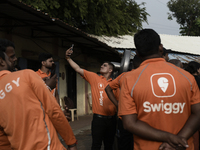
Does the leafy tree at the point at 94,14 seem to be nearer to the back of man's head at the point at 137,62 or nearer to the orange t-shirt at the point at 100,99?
the orange t-shirt at the point at 100,99

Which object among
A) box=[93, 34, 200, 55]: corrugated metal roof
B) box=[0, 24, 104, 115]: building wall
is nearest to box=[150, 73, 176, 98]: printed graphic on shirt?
box=[0, 24, 104, 115]: building wall

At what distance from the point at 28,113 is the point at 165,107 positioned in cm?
99

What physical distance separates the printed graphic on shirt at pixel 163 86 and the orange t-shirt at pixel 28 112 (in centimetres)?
73

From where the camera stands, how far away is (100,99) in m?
4.82

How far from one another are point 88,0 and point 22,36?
5.85 m

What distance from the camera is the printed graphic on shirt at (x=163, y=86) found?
1996 mm

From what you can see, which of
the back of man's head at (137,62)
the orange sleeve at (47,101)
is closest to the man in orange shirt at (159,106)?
the orange sleeve at (47,101)

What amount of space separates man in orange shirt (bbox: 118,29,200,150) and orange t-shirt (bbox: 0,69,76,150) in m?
0.57

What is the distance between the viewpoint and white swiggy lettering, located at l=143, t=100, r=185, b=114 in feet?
6.55

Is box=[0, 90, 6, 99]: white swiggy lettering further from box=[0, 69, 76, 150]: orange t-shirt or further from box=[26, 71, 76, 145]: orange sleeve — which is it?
box=[26, 71, 76, 145]: orange sleeve

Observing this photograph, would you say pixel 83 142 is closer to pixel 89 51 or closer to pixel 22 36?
pixel 22 36

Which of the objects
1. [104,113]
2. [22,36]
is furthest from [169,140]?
[22,36]

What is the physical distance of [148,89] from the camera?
6.59ft

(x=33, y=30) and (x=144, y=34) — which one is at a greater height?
(x=33, y=30)
